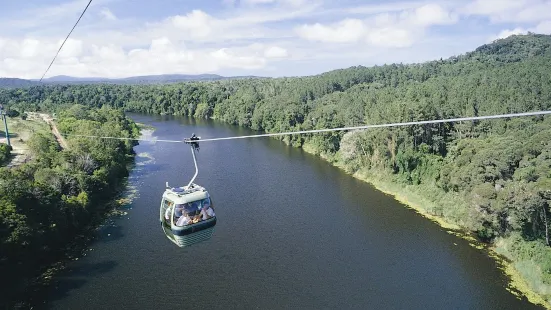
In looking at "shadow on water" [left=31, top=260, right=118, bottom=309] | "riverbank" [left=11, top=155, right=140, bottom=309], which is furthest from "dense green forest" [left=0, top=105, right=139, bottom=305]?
"shadow on water" [left=31, top=260, right=118, bottom=309]

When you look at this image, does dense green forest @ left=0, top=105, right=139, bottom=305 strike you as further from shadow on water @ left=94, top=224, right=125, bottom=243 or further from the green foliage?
the green foliage

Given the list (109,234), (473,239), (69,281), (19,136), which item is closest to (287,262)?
(69,281)

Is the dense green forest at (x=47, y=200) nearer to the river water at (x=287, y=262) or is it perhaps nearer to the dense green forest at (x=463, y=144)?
the river water at (x=287, y=262)

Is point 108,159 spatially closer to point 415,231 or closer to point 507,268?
point 415,231

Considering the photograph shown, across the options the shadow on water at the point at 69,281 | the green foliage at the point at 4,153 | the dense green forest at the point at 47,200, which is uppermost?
the green foliage at the point at 4,153

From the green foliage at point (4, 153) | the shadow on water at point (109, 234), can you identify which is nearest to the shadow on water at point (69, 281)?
the shadow on water at point (109, 234)
